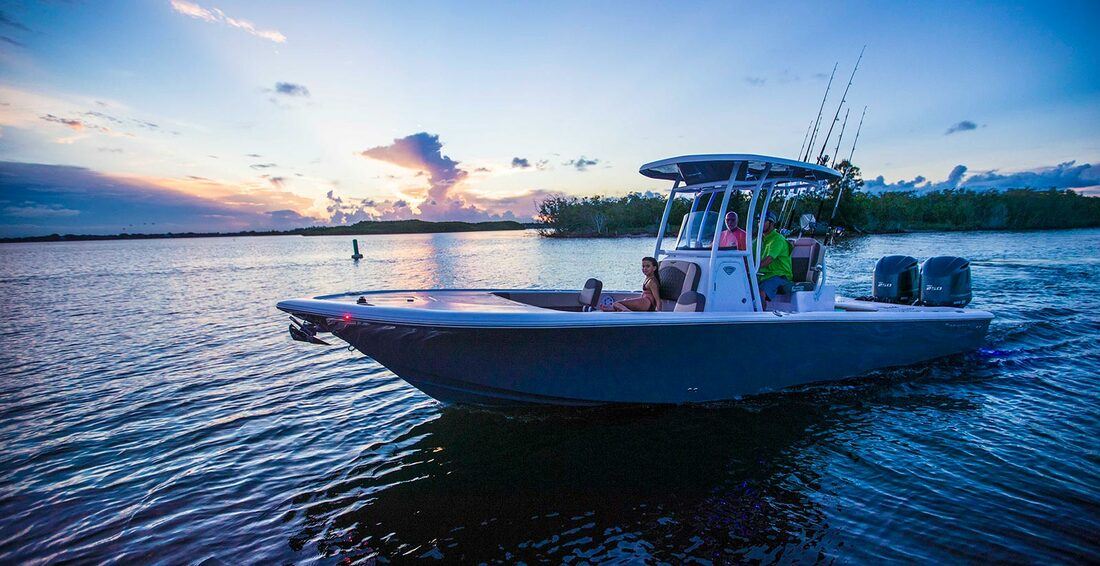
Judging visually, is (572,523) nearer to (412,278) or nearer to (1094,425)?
(1094,425)

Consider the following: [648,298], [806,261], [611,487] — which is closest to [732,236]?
[648,298]

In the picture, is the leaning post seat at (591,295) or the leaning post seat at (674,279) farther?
the leaning post seat at (591,295)

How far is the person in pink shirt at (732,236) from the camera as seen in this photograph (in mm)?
6469

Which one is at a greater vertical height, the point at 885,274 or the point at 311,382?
the point at 885,274

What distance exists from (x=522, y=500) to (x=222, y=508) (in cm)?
262

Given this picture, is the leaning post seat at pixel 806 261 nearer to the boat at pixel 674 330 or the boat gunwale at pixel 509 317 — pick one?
the boat at pixel 674 330

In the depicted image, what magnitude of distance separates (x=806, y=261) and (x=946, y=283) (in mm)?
2819

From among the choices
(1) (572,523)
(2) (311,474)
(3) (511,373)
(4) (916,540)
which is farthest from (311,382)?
(4) (916,540)

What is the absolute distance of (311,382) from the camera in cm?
831

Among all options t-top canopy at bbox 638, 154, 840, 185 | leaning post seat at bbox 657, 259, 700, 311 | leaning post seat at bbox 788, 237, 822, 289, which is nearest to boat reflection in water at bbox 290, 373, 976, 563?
leaning post seat at bbox 657, 259, 700, 311

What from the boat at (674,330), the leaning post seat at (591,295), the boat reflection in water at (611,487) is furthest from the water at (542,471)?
the leaning post seat at (591,295)

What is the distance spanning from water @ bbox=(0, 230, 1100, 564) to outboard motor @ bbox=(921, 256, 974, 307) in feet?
3.08

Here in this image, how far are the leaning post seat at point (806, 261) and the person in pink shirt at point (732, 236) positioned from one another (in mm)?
1337

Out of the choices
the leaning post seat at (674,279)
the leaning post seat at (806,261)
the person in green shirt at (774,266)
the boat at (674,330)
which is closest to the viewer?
A: the boat at (674,330)
